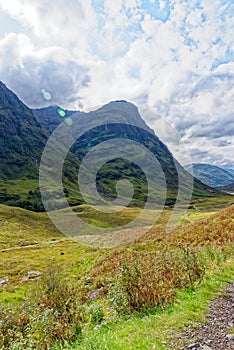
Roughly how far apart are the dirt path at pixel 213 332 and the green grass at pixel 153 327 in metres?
0.26

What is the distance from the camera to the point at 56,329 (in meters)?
9.58

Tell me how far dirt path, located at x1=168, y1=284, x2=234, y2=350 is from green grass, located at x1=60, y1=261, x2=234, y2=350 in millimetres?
258

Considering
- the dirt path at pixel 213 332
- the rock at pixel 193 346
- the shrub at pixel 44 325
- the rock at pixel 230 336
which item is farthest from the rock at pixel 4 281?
the rock at pixel 230 336

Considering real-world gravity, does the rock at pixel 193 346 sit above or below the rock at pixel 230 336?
below

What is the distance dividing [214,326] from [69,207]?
192m

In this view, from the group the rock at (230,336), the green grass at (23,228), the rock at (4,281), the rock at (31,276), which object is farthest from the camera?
the green grass at (23,228)

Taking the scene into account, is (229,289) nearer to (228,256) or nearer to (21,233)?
(228,256)

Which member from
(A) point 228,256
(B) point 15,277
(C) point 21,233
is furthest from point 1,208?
(A) point 228,256

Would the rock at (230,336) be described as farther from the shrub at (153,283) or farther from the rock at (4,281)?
the rock at (4,281)

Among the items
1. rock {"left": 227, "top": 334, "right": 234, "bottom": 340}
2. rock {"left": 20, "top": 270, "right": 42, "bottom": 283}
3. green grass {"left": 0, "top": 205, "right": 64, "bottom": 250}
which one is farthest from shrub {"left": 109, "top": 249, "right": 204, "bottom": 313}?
green grass {"left": 0, "top": 205, "right": 64, "bottom": 250}

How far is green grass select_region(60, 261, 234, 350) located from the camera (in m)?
7.64

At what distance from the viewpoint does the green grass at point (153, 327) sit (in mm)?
7641

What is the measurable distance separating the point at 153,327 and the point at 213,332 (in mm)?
1745

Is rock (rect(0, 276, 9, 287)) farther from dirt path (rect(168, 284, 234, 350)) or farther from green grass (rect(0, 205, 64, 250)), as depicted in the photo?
green grass (rect(0, 205, 64, 250))
